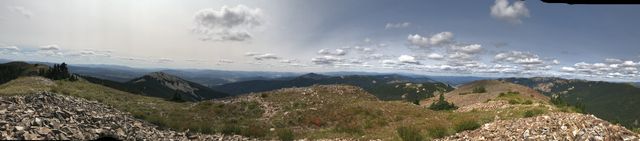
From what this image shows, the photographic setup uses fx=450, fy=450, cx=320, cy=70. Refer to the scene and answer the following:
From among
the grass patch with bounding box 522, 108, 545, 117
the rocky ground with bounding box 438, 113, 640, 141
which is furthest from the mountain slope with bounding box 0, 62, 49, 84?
the rocky ground with bounding box 438, 113, 640, 141

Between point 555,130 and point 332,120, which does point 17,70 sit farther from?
point 555,130

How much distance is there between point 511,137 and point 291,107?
82.0 ft

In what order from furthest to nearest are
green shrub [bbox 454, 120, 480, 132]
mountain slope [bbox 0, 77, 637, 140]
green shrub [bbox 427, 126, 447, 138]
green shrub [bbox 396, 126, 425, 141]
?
1. mountain slope [bbox 0, 77, 637, 140]
2. green shrub [bbox 454, 120, 480, 132]
3. green shrub [bbox 427, 126, 447, 138]
4. green shrub [bbox 396, 126, 425, 141]

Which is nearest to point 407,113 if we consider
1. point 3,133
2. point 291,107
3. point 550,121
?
point 291,107

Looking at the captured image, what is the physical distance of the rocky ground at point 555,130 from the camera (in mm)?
20562

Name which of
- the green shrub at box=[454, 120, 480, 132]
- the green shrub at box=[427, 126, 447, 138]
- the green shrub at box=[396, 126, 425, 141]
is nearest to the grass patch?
the green shrub at box=[454, 120, 480, 132]

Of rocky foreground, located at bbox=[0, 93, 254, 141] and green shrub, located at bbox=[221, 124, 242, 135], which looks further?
green shrub, located at bbox=[221, 124, 242, 135]

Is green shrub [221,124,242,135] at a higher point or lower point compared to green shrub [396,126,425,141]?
lower

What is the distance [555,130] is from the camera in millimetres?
21734

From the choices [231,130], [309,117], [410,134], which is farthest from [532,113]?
[231,130]

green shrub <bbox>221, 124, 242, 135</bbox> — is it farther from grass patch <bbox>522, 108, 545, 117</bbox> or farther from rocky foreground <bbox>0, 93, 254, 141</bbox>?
grass patch <bbox>522, 108, 545, 117</bbox>

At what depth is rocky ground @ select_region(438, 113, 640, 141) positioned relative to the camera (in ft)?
67.5

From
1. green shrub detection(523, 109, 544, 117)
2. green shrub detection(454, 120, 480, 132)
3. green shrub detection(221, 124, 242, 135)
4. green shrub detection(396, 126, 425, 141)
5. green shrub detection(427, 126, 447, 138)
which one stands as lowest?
green shrub detection(221, 124, 242, 135)

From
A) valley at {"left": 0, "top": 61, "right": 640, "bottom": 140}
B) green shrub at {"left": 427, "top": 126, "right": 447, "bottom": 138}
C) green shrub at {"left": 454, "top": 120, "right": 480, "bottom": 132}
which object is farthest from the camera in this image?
green shrub at {"left": 454, "top": 120, "right": 480, "bottom": 132}
